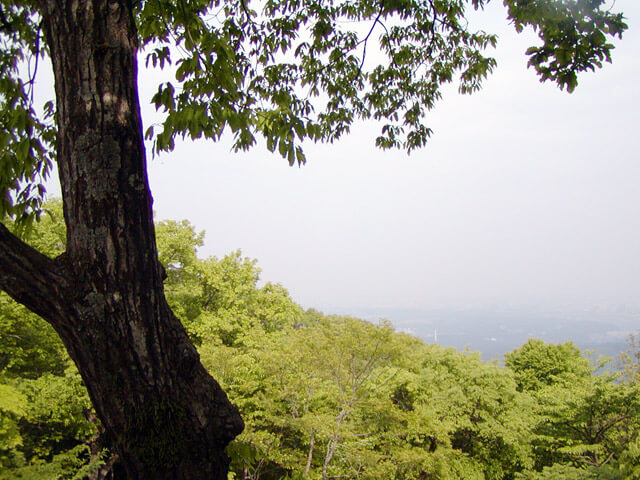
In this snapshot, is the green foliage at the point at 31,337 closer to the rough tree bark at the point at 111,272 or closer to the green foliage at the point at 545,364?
the rough tree bark at the point at 111,272

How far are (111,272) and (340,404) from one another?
1152 cm

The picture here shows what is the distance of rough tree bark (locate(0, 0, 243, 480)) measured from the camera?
138 centimetres

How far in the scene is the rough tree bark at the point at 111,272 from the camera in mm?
1376

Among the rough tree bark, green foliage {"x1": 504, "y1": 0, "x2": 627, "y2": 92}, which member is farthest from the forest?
green foliage {"x1": 504, "y1": 0, "x2": 627, "y2": 92}

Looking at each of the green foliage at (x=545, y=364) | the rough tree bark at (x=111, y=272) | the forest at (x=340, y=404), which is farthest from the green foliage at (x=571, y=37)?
the green foliage at (x=545, y=364)

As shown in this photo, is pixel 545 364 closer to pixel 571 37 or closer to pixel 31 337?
pixel 571 37

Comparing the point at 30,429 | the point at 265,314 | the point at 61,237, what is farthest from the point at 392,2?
the point at 265,314

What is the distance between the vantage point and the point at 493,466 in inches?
607

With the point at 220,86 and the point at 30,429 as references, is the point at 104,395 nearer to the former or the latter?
the point at 220,86

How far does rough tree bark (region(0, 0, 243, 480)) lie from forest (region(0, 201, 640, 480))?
5567 mm

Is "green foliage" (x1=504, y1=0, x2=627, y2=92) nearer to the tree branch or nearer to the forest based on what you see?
the tree branch

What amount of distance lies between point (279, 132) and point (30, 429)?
12.8 metres

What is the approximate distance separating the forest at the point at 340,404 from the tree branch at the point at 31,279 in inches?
219

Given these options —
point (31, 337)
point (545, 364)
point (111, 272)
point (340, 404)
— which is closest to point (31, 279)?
point (111, 272)
